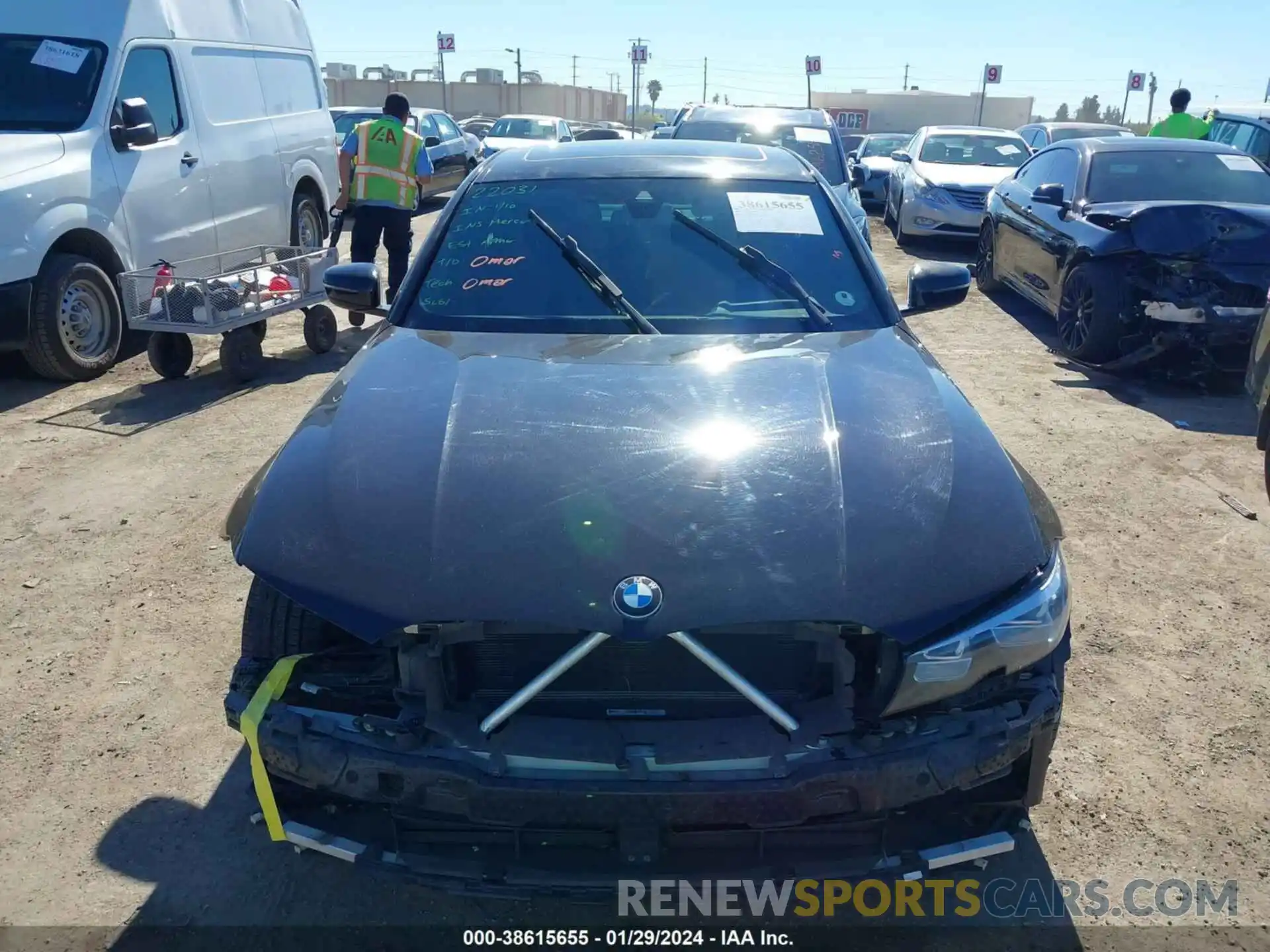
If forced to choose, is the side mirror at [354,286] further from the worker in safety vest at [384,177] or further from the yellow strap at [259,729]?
the worker in safety vest at [384,177]

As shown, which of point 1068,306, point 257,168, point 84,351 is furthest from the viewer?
point 257,168

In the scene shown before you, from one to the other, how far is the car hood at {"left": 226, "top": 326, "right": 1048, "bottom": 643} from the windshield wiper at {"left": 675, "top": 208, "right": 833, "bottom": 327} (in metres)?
0.44

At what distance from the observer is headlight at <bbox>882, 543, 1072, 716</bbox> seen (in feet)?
6.66

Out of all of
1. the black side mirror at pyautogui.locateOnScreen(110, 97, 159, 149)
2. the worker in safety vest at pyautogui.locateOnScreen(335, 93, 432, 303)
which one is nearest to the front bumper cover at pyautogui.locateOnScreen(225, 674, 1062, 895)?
the black side mirror at pyautogui.locateOnScreen(110, 97, 159, 149)

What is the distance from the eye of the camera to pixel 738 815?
6.39 ft

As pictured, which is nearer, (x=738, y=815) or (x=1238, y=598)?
(x=738, y=815)

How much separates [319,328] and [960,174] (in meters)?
8.56

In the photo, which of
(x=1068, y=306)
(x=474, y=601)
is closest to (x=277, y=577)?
(x=474, y=601)

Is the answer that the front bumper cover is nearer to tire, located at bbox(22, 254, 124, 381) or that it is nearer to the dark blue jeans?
tire, located at bbox(22, 254, 124, 381)

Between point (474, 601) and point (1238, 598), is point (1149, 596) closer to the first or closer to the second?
point (1238, 598)

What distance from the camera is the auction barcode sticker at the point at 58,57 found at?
22.2 ft

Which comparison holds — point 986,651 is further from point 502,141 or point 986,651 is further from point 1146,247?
point 502,141

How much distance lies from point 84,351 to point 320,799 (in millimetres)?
5685

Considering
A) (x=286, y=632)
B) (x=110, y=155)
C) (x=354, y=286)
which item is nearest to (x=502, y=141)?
(x=110, y=155)
